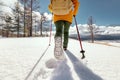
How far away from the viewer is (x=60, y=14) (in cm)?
540

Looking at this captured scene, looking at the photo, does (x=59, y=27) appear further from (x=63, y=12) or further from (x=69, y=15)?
(x=69, y=15)

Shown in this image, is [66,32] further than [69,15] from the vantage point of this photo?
Yes

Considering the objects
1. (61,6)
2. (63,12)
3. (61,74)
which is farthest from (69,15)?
(61,74)

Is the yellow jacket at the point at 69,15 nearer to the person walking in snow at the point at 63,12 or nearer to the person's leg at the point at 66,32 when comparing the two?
the person walking in snow at the point at 63,12

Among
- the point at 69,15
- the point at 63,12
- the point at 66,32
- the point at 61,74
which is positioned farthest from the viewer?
the point at 66,32

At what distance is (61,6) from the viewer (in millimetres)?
5234

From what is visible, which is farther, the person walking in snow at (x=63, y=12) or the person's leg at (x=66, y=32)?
the person's leg at (x=66, y=32)

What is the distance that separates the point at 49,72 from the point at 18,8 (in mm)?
58209

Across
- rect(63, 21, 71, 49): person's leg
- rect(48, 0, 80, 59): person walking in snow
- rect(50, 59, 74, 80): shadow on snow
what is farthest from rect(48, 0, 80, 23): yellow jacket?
rect(50, 59, 74, 80): shadow on snow

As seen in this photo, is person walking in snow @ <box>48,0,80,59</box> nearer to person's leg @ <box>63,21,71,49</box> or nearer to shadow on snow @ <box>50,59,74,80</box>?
person's leg @ <box>63,21,71,49</box>

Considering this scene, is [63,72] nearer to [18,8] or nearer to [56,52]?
[56,52]

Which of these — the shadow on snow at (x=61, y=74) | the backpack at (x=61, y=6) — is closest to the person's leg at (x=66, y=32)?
the backpack at (x=61, y=6)

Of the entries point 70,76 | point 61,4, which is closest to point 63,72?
point 70,76

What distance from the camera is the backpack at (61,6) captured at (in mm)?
5198
